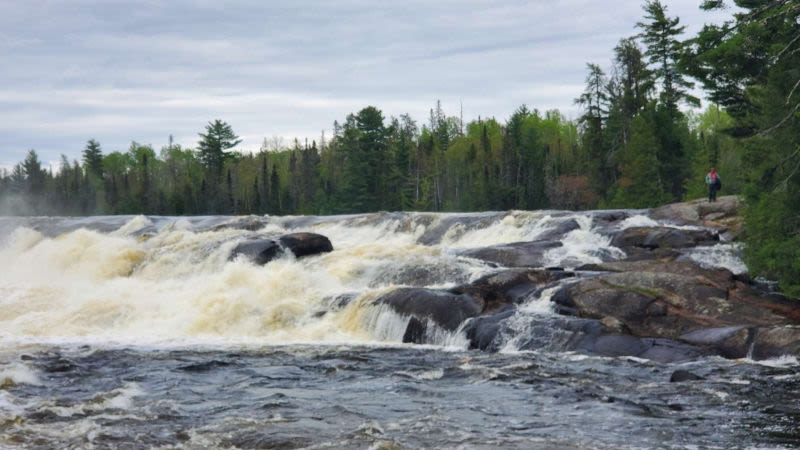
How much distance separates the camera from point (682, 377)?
46.1 ft

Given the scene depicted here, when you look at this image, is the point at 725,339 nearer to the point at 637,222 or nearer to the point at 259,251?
the point at 637,222

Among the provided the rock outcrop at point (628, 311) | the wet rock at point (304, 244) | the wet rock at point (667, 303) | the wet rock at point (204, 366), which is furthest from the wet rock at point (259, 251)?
the wet rock at point (667, 303)

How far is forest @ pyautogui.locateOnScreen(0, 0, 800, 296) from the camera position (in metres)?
19.8

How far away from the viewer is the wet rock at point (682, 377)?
13969mm

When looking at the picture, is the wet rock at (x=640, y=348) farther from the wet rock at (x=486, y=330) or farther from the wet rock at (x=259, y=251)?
the wet rock at (x=259, y=251)

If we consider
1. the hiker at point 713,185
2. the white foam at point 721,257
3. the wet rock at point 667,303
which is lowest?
the wet rock at point 667,303

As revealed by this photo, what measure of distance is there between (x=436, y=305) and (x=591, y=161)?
4255 centimetres

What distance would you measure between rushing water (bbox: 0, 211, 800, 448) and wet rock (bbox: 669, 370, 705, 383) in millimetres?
235

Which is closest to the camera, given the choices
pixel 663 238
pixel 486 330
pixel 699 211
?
pixel 486 330

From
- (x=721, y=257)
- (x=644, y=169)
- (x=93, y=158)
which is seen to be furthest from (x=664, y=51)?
(x=93, y=158)

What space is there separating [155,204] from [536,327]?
82.8 metres

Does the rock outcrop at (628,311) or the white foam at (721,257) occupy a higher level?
the white foam at (721,257)

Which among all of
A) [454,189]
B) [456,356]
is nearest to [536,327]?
[456,356]

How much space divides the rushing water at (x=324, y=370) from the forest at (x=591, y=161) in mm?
4150
